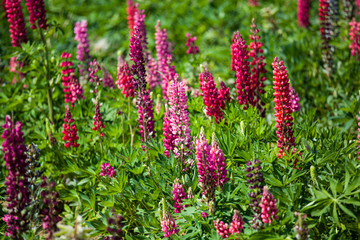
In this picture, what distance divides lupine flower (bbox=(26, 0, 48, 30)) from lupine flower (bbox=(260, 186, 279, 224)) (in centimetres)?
327

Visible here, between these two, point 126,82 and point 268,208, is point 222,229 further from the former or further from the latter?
point 126,82

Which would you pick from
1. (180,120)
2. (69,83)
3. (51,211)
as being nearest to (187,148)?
(180,120)

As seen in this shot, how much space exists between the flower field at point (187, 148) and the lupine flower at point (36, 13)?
1 cm

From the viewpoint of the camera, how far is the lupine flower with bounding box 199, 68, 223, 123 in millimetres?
3963

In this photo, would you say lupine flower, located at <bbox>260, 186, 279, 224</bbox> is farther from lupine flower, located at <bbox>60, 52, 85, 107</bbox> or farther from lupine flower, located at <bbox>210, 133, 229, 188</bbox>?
lupine flower, located at <bbox>60, 52, 85, 107</bbox>

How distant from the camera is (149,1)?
35.9 ft

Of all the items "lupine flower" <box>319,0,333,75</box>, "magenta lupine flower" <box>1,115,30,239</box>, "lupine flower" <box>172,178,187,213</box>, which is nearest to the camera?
"magenta lupine flower" <box>1,115,30,239</box>

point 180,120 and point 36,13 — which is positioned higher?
point 36,13

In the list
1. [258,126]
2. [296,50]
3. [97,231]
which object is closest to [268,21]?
[296,50]

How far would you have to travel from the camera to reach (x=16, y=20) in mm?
5285

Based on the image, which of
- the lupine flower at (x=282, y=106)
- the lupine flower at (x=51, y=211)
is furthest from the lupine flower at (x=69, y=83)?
the lupine flower at (x=282, y=106)

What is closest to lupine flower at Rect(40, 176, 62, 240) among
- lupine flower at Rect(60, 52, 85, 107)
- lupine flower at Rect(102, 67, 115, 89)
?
lupine flower at Rect(60, 52, 85, 107)

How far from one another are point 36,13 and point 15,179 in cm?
241

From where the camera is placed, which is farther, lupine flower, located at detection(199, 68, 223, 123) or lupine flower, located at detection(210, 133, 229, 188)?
lupine flower, located at detection(199, 68, 223, 123)
